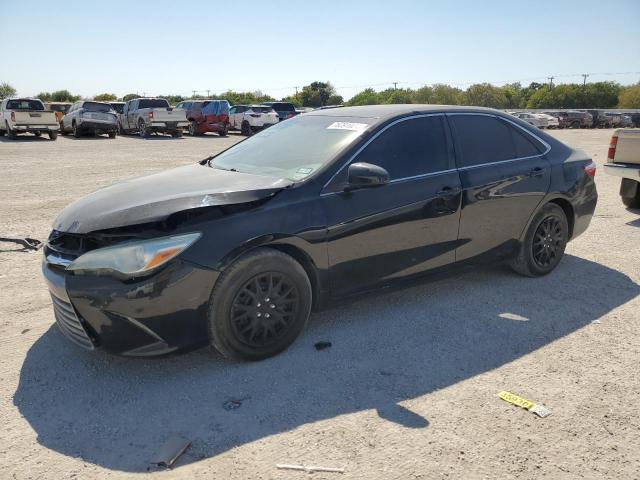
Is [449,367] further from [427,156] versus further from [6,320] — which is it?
[6,320]

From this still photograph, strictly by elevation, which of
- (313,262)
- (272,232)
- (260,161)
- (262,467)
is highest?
(260,161)

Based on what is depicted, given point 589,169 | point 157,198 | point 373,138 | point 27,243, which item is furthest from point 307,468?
point 27,243

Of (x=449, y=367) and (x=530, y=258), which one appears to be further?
(x=530, y=258)

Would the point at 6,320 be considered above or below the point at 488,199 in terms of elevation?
below

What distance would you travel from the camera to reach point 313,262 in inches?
141

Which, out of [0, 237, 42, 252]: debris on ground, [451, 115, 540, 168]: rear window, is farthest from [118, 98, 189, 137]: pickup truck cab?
[451, 115, 540, 168]: rear window

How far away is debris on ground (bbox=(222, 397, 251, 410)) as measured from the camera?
9.75 ft

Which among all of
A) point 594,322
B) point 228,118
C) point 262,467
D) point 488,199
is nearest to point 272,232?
point 262,467

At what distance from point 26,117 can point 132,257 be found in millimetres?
22958

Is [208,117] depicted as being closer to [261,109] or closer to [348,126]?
[261,109]

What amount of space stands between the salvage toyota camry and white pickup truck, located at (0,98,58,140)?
2138 centimetres

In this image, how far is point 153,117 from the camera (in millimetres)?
24922

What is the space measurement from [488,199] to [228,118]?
81.3ft

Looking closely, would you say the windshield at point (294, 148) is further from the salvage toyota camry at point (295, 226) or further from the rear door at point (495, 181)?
the rear door at point (495, 181)
